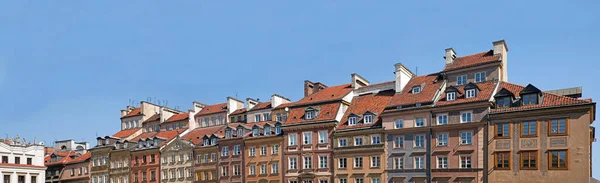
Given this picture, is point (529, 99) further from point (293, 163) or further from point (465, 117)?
point (293, 163)

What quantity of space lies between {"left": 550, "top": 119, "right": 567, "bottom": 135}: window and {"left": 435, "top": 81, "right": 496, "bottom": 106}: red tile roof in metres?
6.53

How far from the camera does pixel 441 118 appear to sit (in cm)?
5694

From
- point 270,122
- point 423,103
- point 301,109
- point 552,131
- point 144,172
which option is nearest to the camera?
point 552,131

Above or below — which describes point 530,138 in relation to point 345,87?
below

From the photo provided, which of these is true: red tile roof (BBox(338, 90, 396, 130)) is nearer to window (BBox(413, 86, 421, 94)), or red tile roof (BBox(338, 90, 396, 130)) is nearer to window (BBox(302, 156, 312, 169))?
window (BBox(413, 86, 421, 94))

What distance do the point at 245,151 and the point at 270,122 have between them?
5.95 metres

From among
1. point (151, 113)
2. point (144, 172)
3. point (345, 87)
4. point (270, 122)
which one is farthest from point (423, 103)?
point (151, 113)

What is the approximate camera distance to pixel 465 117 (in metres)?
55.2

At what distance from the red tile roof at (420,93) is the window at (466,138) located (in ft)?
16.8

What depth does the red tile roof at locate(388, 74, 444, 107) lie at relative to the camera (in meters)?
59.2

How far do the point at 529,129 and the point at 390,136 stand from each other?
14898mm

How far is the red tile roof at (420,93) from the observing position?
59.2m

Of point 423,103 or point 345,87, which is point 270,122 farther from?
point 423,103

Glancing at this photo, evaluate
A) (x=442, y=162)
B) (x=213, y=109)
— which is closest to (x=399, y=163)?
(x=442, y=162)
